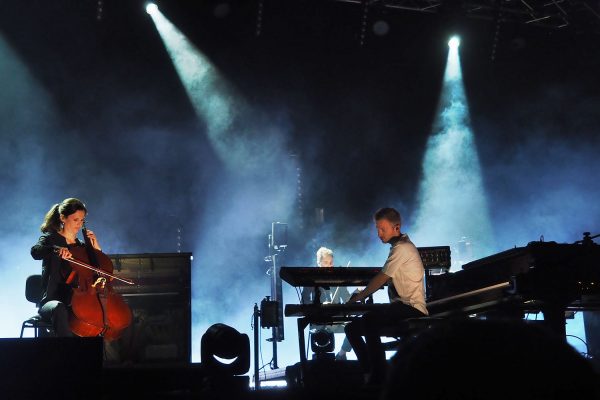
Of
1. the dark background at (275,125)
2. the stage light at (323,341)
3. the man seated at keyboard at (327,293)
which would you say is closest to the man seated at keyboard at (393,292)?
the stage light at (323,341)

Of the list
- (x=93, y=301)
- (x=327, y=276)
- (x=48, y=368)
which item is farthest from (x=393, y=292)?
(x=48, y=368)

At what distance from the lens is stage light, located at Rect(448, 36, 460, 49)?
11.3 metres

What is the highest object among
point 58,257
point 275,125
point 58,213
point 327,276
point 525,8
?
point 525,8

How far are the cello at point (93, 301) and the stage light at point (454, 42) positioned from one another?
796 cm

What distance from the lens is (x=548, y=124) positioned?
37.4 feet

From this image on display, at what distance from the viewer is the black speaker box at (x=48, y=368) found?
2.10 m

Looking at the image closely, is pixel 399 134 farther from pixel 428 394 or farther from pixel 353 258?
pixel 428 394

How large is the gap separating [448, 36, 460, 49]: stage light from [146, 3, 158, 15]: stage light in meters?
5.14

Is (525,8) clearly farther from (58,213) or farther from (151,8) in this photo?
(58,213)

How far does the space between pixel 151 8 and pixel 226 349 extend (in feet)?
29.0

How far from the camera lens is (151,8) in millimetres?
10391

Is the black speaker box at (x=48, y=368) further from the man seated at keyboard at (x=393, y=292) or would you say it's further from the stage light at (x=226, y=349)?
the man seated at keyboard at (x=393, y=292)

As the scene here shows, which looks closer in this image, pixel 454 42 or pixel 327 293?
pixel 327 293

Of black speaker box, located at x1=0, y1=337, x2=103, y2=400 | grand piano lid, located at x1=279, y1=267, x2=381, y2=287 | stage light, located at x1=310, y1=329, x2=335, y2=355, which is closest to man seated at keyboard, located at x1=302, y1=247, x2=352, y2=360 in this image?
stage light, located at x1=310, y1=329, x2=335, y2=355
